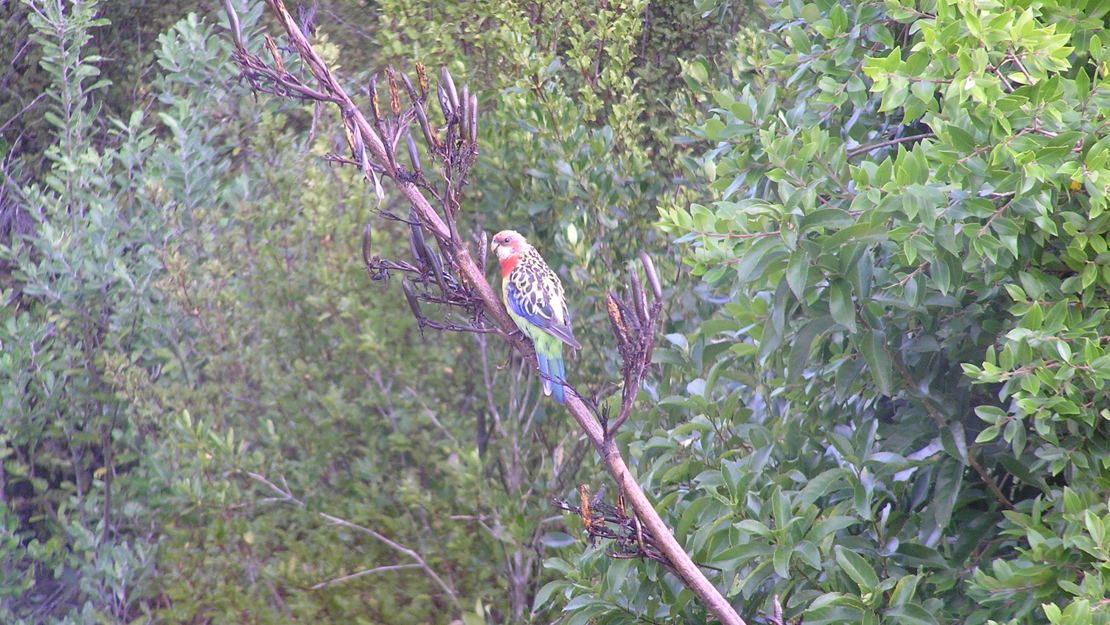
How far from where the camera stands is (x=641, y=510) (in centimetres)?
239

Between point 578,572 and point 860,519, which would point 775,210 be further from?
point 578,572

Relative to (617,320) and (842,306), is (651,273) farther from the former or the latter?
(842,306)

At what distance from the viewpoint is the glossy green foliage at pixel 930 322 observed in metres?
2.52

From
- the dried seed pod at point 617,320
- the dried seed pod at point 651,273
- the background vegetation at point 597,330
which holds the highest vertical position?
the dried seed pod at point 651,273

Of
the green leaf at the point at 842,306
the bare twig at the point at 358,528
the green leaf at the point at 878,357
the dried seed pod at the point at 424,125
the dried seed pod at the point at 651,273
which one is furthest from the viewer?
the bare twig at the point at 358,528

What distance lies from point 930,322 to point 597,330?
8.36 ft

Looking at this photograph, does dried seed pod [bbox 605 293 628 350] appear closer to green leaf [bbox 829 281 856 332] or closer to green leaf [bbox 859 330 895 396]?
green leaf [bbox 829 281 856 332]

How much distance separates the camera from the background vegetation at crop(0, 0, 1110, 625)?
2602mm

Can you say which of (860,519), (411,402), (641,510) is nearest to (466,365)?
(411,402)

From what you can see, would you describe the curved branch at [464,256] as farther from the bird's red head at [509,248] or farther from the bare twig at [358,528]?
the bare twig at [358,528]

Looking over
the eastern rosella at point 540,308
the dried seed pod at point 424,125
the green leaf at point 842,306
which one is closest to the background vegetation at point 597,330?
the green leaf at point 842,306

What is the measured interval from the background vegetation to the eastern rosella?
0.36 metres

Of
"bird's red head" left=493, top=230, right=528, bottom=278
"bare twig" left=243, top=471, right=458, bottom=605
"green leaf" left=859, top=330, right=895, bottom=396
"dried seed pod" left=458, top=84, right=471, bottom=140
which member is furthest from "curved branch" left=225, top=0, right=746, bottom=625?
"bare twig" left=243, top=471, right=458, bottom=605

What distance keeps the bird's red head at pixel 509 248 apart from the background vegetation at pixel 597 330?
0.19 meters
